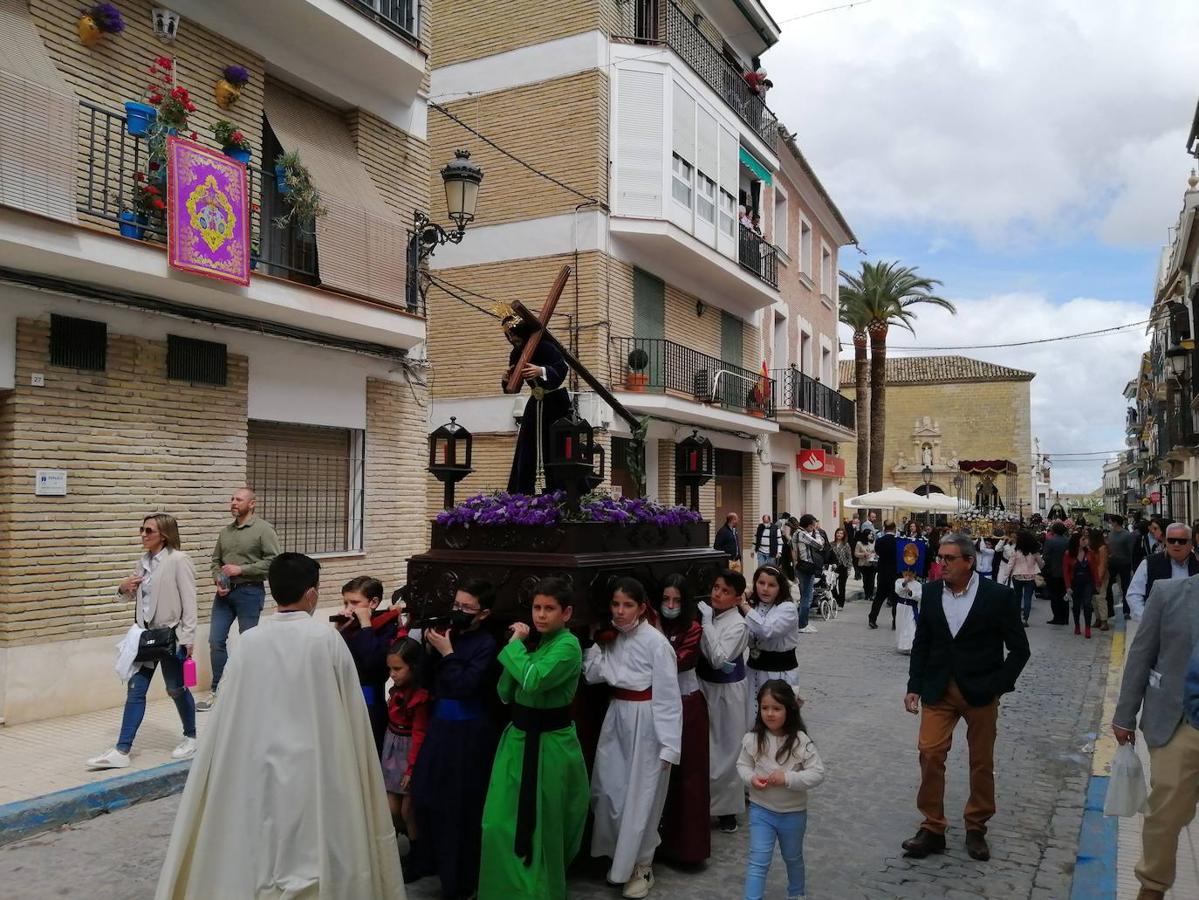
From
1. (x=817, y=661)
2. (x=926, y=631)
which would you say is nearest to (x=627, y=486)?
(x=817, y=661)

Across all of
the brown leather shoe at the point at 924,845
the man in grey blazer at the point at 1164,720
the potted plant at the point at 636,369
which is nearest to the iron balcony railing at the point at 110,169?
the brown leather shoe at the point at 924,845

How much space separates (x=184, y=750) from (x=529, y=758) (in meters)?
3.73

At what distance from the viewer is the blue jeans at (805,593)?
48.9 feet

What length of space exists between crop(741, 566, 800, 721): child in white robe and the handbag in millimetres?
3954

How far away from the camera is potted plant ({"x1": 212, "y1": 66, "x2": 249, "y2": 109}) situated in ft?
32.1

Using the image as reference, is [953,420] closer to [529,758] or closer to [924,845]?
[924,845]

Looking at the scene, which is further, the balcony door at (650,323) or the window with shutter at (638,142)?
the balcony door at (650,323)

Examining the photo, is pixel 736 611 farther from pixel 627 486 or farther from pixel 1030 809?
pixel 627 486

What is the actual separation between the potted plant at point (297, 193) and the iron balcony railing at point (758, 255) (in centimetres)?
1223

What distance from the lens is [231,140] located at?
31.1 feet

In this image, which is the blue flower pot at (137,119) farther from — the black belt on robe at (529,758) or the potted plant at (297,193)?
the black belt on robe at (529,758)

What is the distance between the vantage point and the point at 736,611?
578 centimetres

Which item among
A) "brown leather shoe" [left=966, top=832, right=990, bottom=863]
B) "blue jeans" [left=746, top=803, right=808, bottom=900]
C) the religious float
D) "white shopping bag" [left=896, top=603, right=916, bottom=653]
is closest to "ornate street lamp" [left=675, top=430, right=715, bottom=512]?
the religious float

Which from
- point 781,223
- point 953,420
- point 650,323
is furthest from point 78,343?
point 953,420
